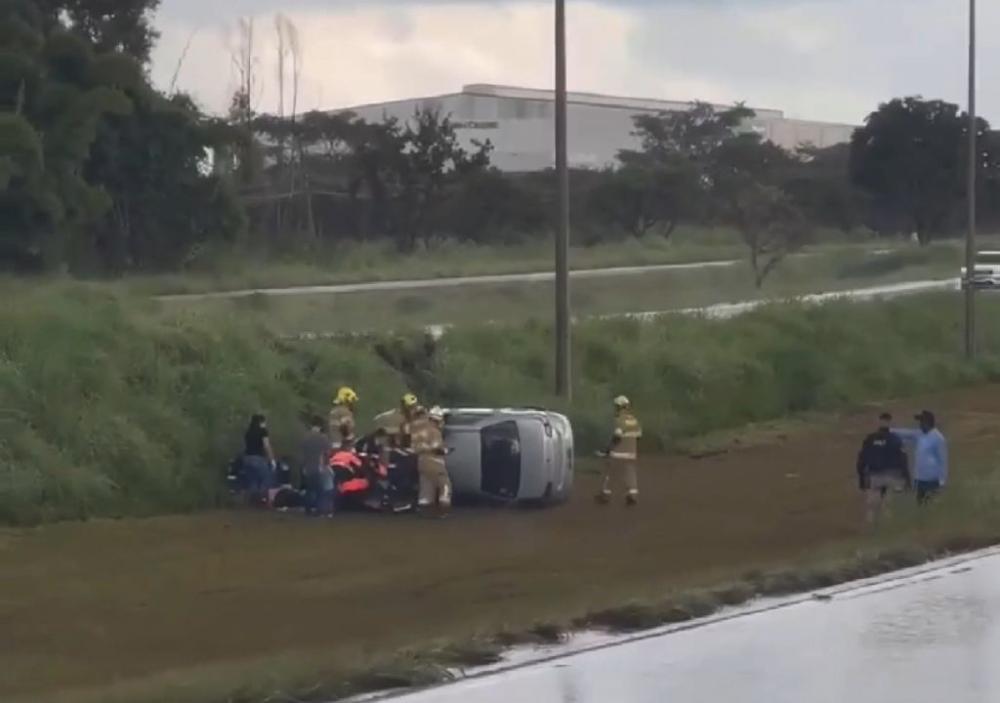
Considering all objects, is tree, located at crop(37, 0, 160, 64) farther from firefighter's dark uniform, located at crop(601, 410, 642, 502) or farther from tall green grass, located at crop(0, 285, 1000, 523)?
firefighter's dark uniform, located at crop(601, 410, 642, 502)

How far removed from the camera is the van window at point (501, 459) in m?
25.8

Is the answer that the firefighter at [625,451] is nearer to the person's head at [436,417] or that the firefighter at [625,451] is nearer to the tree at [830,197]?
the person's head at [436,417]

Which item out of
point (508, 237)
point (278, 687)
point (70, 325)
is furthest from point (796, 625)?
point (508, 237)

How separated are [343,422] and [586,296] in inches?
1153

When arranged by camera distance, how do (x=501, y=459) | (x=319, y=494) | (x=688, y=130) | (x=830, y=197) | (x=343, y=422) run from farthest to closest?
(x=688, y=130), (x=830, y=197), (x=501, y=459), (x=343, y=422), (x=319, y=494)

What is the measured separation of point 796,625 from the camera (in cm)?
1498

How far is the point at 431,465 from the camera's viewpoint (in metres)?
24.7

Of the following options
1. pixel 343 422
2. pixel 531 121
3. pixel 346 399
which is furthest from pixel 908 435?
pixel 531 121

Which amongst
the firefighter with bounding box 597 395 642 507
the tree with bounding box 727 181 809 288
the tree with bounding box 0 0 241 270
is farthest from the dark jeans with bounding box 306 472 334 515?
the tree with bounding box 727 181 809 288

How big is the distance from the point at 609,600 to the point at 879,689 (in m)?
4.55

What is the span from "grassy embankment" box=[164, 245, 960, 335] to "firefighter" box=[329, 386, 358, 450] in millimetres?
4800

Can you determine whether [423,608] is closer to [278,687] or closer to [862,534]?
[278,687]

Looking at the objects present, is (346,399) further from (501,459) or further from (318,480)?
(501,459)

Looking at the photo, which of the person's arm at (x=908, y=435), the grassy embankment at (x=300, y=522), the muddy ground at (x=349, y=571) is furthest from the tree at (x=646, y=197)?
the person's arm at (x=908, y=435)
